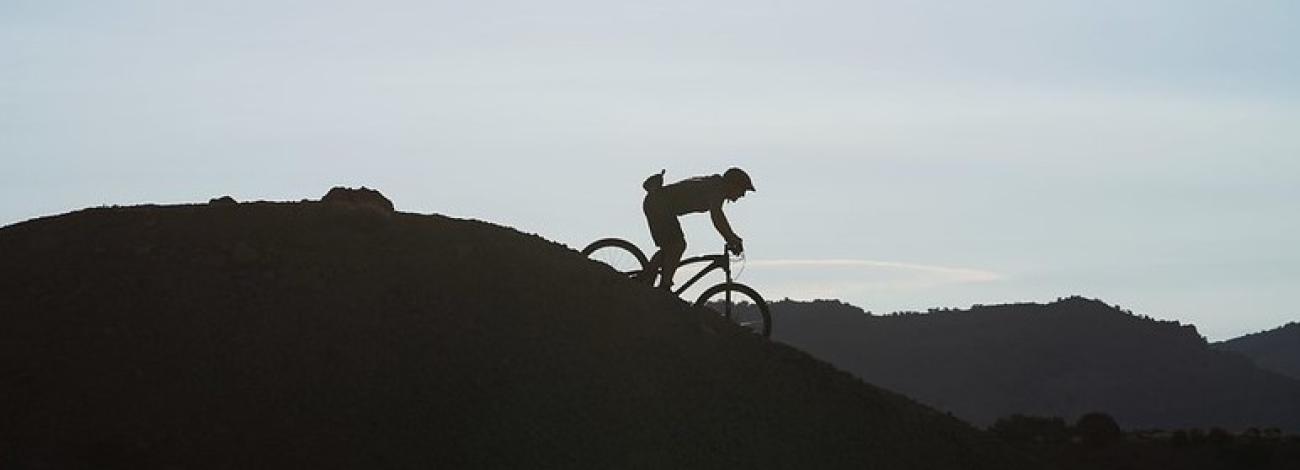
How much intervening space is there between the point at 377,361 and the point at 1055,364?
111 meters

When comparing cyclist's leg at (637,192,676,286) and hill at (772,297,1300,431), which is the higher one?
hill at (772,297,1300,431)

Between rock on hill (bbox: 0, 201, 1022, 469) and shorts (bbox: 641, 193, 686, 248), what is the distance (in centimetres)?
91

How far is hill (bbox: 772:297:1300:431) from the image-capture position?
121438 millimetres

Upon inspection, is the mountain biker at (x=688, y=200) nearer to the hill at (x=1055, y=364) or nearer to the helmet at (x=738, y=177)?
the helmet at (x=738, y=177)

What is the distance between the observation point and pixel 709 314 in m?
27.8

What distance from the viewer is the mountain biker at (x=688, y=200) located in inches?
1049

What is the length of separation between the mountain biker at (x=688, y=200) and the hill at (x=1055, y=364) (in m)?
92.7

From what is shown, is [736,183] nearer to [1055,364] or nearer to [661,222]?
[661,222]

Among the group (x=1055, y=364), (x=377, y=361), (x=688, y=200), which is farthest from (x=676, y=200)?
(x=1055, y=364)

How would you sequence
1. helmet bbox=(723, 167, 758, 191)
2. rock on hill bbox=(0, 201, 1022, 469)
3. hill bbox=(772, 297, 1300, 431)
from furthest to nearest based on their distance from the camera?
hill bbox=(772, 297, 1300, 431), helmet bbox=(723, 167, 758, 191), rock on hill bbox=(0, 201, 1022, 469)

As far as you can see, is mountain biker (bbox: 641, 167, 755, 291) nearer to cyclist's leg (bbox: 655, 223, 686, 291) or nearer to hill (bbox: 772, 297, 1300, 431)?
cyclist's leg (bbox: 655, 223, 686, 291)

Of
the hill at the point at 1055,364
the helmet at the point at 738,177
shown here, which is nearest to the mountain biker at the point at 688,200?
the helmet at the point at 738,177

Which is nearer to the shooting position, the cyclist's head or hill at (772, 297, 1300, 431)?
the cyclist's head

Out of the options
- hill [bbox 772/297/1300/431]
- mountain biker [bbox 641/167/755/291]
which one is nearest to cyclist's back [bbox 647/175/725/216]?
mountain biker [bbox 641/167/755/291]
